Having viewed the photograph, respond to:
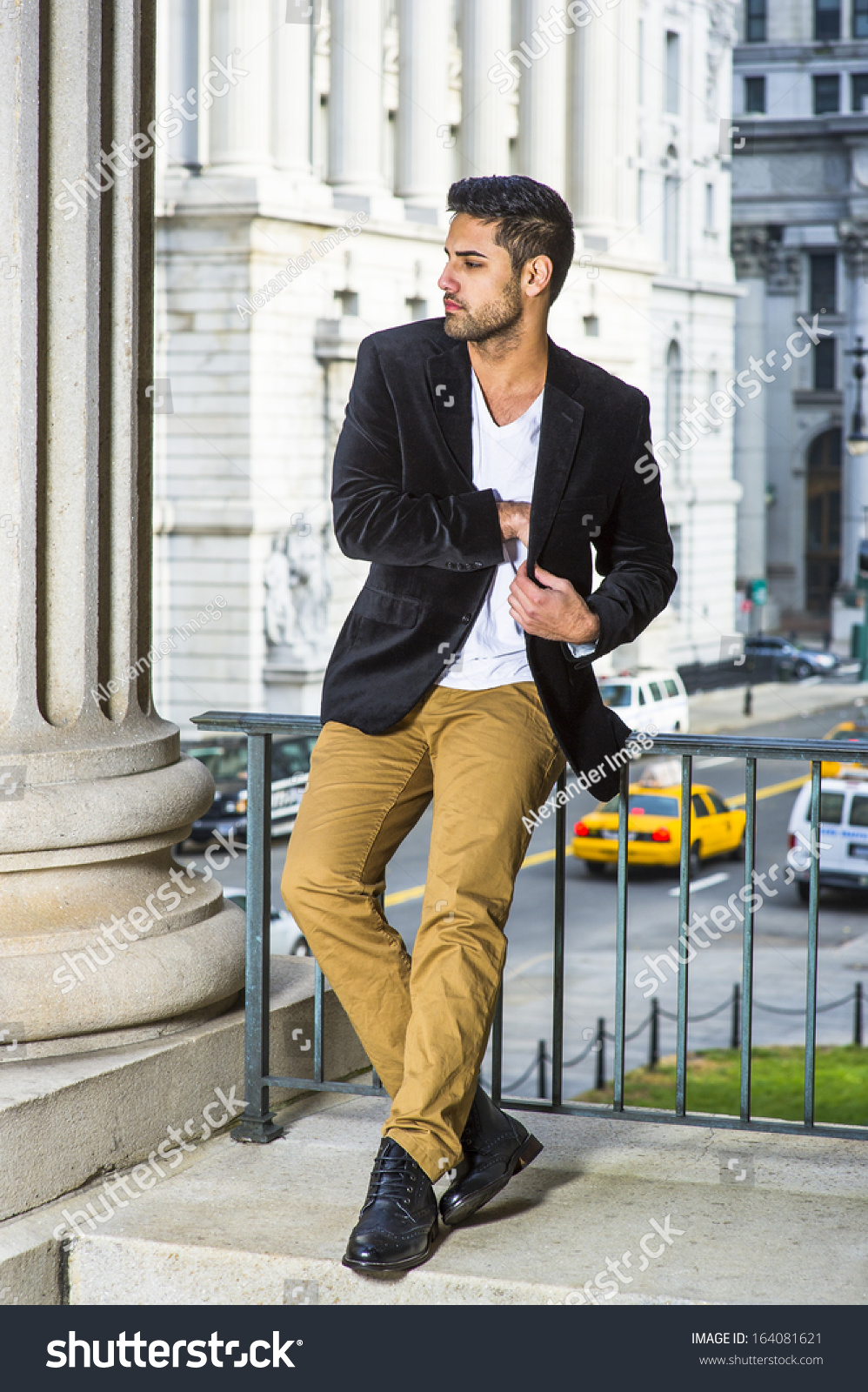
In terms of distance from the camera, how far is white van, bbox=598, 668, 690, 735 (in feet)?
111

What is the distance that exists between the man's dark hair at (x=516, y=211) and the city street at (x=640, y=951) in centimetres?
1160

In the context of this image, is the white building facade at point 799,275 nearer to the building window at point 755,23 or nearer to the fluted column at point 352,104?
the building window at point 755,23

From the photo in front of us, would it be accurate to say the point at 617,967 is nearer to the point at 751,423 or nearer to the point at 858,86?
the point at 751,423

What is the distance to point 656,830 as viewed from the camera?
2386cm

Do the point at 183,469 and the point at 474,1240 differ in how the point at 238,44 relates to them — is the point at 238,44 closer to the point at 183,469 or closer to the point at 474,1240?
the point at 183,469

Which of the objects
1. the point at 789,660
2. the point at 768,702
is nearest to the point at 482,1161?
the point at 768,702

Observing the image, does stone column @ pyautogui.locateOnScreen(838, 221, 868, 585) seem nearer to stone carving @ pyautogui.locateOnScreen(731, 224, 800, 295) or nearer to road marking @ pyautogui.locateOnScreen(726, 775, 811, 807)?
stone carving @ pyautogui.locateOnScreen(731, 224, 800, 295)

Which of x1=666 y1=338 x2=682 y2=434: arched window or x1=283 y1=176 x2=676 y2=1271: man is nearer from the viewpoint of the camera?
x1=283 y1=176 x2=676 y2=1271: man

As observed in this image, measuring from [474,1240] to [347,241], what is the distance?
3449 centimetres

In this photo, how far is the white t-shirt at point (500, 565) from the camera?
3.91m

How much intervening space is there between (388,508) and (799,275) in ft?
236

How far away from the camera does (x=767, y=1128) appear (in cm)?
441

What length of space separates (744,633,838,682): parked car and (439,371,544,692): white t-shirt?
48.1 m

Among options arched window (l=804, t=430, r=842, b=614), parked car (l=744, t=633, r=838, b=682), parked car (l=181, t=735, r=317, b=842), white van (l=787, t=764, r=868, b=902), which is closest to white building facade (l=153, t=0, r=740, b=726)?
parked car (l=744, t=633, r=838, b=682)
